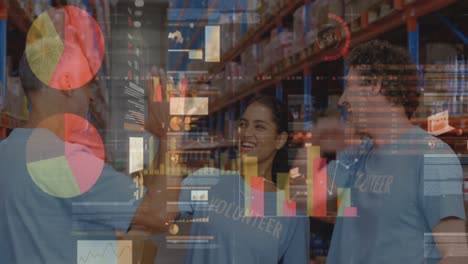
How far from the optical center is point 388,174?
8.60 ft

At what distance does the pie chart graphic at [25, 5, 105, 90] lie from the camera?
2.43m

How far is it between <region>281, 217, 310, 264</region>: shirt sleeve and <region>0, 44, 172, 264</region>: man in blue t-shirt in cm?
67

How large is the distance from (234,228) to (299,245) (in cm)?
31

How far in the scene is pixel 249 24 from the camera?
9.85 feet

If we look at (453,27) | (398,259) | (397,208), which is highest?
(453,27)

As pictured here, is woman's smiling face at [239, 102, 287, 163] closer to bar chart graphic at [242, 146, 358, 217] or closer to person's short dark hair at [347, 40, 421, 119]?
bar chart graphic at [242, 146, 358, 217]

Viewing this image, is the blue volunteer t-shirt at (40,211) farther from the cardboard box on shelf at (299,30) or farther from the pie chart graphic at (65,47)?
the cardboard box on shelf at (299,30)

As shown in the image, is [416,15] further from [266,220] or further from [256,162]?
[266,220]

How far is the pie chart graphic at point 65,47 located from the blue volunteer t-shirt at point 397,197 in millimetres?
1171

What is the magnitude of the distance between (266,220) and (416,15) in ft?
3.66

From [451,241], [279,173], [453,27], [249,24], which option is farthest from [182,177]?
[453,27]

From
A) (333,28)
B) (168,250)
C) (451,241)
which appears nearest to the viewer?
(451,241)
